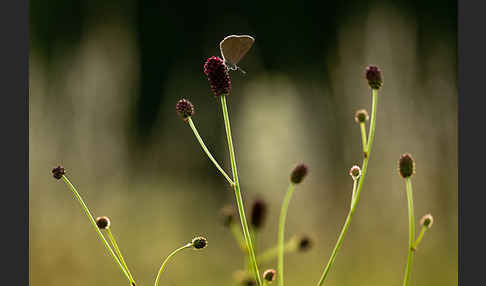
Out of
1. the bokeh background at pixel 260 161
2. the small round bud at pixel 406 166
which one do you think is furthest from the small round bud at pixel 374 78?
the bokeh background at pixel 260 161

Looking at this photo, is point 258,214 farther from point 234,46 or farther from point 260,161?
point 260,161

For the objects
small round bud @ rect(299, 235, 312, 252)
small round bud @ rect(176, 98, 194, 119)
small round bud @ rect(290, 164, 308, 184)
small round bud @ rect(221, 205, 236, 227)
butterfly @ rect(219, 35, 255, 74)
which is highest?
butterfly @ rect(219, 35, 255, 74)

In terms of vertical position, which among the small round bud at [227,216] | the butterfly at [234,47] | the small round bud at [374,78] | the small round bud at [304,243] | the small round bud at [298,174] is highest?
the butterfly at [234,47]

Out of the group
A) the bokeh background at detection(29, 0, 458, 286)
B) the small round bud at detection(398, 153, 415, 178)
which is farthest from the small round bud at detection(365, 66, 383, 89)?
the bokeh background at detection(29, 0, 458, 286)

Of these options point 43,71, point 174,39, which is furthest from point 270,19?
point 43,71

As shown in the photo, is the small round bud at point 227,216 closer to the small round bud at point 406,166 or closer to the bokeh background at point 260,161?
the small round bud at point 406,166

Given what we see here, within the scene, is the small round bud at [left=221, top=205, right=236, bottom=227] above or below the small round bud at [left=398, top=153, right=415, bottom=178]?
below

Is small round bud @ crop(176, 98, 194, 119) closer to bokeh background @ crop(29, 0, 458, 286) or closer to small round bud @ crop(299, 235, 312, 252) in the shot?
small round bud @ crop(299, 235, 312, 252)
